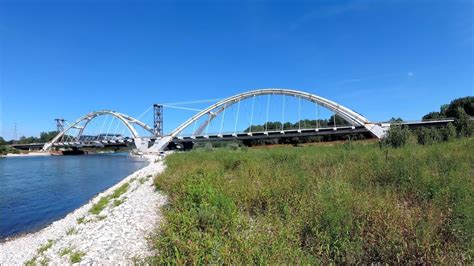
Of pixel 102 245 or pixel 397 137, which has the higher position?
pixel 397 137

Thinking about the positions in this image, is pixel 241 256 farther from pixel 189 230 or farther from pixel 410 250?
pixel 410 250

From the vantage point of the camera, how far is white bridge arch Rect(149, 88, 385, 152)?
81269mm

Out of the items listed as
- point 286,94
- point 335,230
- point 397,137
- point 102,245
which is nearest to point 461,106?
point 286,94

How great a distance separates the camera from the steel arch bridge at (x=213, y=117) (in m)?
84.0

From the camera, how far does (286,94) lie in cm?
9438

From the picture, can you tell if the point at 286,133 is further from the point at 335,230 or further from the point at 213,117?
the point at 335,230

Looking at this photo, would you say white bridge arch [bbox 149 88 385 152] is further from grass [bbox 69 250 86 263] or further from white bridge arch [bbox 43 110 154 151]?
grass [bbox 69 250 86 263]

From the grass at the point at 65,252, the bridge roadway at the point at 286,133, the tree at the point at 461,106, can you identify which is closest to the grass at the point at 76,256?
the grass at the point at 65,252

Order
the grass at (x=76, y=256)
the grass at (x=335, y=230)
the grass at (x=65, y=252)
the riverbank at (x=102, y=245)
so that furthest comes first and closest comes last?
the grass at (x=65, y=252) < the grass at (x=76, y=256) < the riverbank at (x=102, y=245) < the grass at (x=335, y=230)

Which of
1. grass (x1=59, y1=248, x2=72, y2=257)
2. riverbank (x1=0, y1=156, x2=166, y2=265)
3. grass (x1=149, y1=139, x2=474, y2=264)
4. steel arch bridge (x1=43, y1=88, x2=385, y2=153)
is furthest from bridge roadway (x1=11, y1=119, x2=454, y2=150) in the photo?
grass (x1=59, y1=248, x2=72, y2=257)

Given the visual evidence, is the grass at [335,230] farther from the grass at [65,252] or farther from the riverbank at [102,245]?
the grass at [65,252]

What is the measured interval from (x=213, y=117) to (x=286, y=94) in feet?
92.5

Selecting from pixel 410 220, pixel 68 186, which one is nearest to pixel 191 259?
pixel 410 220

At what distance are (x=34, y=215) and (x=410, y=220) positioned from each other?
21.0 m
